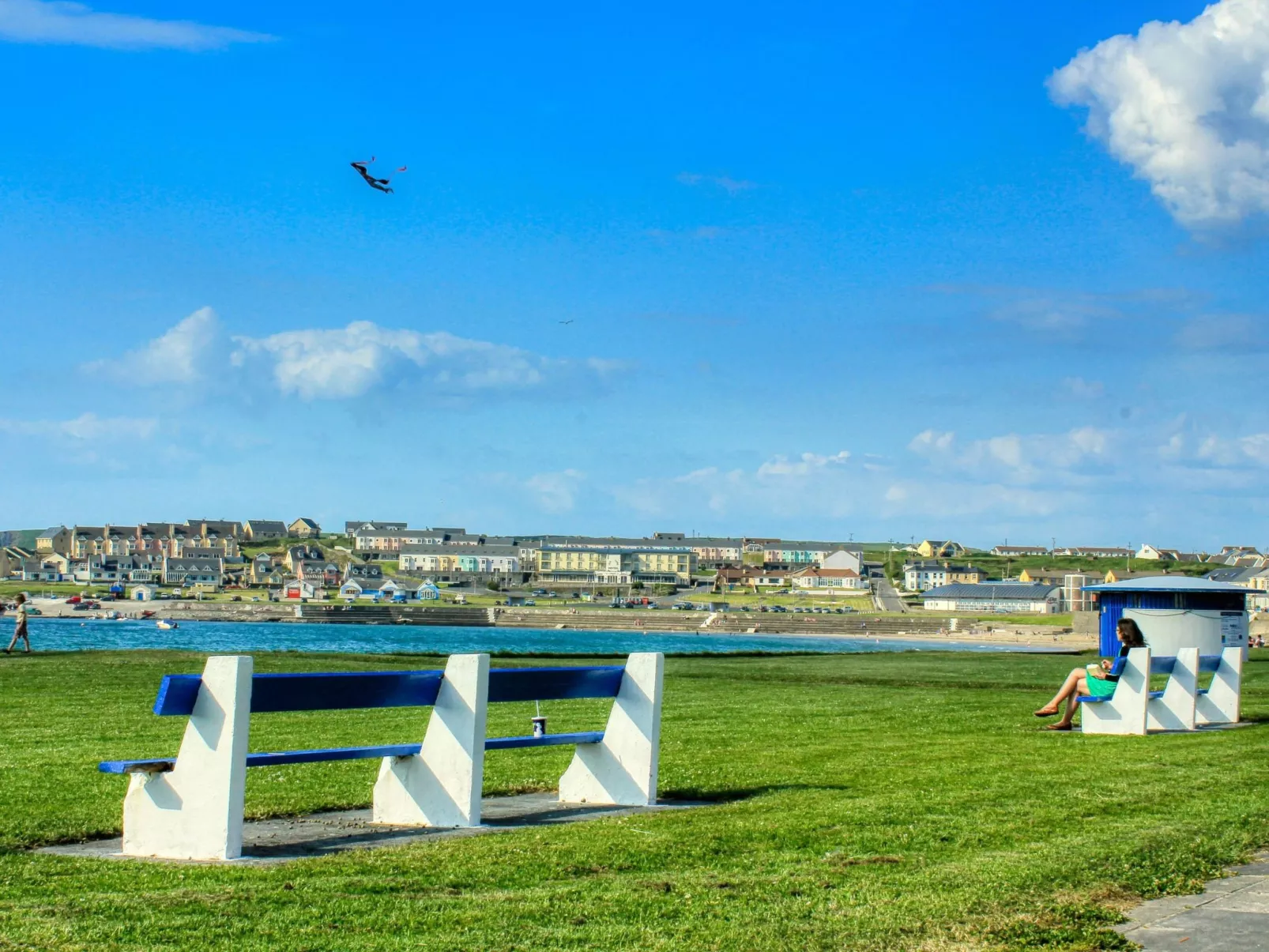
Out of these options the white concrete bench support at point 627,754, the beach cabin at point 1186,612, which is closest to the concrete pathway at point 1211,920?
the white concrete bench support at point 627,754

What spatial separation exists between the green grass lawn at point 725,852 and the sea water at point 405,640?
56.8 meters

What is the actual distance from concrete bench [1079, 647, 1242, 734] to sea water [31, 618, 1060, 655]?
5362cm

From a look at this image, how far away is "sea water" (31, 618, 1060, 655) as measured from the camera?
79.6 m

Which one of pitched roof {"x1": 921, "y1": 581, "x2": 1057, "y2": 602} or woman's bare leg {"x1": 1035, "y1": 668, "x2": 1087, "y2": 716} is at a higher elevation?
woman's bare leg {"x1": 1035, "y1": 668, "x2": 1087, "y2": 716}

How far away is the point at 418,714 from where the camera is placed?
17.6 m

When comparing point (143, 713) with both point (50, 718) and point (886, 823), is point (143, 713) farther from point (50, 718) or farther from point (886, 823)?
point (886, 823)

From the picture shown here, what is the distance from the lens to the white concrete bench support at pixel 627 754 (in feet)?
33.9

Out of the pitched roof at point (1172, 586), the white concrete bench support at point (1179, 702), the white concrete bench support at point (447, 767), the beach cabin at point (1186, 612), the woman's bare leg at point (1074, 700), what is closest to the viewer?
the white concrete bench support at point (447, 767)

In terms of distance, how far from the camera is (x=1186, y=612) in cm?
2341

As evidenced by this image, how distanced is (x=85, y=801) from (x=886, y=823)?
5524 millimetres

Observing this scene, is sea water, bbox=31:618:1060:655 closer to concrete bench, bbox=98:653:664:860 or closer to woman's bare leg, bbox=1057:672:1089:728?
woman's bare leg, bbox=1057:672:1089:728

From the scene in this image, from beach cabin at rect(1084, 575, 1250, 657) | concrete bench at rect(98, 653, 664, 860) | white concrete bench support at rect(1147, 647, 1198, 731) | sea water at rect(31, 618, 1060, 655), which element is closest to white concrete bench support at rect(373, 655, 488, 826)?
concrete bench at rect(98, 653, 664, 860)

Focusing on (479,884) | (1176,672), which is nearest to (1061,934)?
(479,884)

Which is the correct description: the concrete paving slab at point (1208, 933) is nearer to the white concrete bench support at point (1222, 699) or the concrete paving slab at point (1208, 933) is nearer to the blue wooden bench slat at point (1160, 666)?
the blue wooden bench slat at point (1160, 666)
